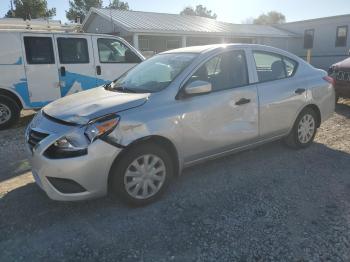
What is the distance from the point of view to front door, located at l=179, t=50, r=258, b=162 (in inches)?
151

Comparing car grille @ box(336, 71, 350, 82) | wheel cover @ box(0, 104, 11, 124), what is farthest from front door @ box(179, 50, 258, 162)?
wheel cover @ box(0, 104, 11, 124)

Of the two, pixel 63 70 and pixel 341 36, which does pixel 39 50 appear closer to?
pixel 63 70

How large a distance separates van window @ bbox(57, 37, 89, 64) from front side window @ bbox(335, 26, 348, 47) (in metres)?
22.6

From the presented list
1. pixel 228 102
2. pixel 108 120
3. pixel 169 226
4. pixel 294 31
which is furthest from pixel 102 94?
pixel 294 31

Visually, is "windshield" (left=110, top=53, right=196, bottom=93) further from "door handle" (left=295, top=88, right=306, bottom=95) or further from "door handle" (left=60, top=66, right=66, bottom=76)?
"door handle" (left=60, top=66, right=66, bottom=76)

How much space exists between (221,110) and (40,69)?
16.1ft

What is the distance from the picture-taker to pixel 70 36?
761 centimetres

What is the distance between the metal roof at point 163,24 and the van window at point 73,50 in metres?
11.2

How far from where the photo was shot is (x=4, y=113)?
23.5ft

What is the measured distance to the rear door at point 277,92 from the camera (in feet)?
14.9

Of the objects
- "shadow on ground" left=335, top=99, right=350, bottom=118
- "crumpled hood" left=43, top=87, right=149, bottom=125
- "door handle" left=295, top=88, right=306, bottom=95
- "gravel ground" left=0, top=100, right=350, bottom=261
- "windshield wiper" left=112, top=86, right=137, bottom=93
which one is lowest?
"shadow on ground" left=335, top=99, right=350, bottom=118

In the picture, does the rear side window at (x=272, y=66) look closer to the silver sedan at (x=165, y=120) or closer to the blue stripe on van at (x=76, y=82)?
the silver sedan at (x=165, y=120)

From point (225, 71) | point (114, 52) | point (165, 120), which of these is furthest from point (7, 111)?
point (225, 71)

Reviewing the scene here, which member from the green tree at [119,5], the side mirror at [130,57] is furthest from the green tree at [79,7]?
the side mirror at [130,57]
